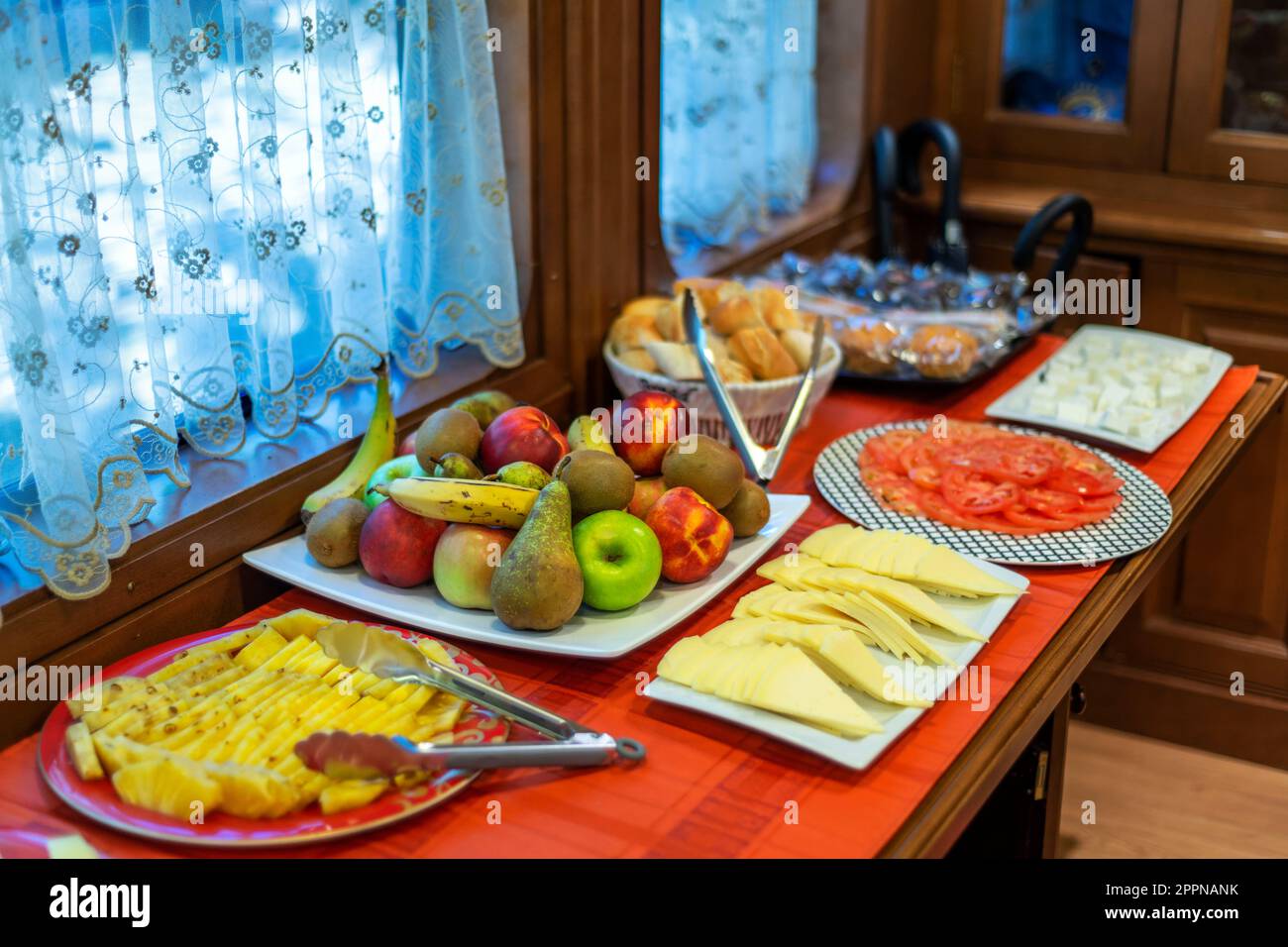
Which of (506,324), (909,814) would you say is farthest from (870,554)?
(506,324)

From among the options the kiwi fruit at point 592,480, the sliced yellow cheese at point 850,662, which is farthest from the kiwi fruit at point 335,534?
the sliced yellow cheese at point 850,662

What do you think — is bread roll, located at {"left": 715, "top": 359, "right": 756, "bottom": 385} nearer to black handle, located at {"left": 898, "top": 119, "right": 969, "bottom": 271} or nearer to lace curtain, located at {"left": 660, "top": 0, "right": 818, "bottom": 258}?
lace curtain, located at {"left": 660, "top": 0, "right": 818, "bottom": 258}

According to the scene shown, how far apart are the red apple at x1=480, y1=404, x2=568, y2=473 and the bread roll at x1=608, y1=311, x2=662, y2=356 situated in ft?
1.28

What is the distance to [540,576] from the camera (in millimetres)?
1318

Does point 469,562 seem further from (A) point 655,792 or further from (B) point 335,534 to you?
(A) point 655,792

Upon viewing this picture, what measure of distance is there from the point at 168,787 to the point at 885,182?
179cm

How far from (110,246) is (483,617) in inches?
19.0

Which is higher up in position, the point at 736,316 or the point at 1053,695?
the point at 736,316

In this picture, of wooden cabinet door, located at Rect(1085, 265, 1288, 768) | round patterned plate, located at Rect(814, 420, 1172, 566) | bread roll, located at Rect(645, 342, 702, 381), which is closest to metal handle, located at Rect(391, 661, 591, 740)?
round patterned plate, located at Rect(814, 420, 1172, 566)

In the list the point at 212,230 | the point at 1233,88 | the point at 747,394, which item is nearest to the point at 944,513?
the point at 747,394

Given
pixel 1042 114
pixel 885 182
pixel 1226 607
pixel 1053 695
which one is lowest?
pixel 1226 607

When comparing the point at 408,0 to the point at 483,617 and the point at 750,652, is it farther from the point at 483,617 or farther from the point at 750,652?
the point at 750,652

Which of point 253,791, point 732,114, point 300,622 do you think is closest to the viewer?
point 253,791

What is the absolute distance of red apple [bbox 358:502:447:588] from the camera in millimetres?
1418
